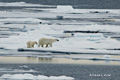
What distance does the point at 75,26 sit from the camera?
25484mm

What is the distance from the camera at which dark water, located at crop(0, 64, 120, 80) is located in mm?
13250

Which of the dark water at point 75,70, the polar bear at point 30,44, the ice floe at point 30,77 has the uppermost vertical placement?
the polar bear at point 30,44

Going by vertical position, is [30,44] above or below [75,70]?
above

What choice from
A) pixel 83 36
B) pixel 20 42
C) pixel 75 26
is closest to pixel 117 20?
pixel 75 26

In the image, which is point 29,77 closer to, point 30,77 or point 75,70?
point 30,77

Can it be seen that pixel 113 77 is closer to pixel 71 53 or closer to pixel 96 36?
pixel 71 53

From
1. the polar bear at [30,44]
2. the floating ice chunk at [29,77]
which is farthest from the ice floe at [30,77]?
the polar bear at [30,44]

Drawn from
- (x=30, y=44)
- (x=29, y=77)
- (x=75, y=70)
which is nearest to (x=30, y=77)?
(x=29, y=77)

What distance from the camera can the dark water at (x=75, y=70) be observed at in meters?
13.2

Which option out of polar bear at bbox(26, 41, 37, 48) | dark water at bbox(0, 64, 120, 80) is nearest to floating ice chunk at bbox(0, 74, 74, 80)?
dark water at bbox(0, 64, 120, 80)

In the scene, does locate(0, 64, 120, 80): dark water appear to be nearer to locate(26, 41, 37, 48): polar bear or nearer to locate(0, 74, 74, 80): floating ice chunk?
locate(0, 74, 74, 80): floating ice chunk

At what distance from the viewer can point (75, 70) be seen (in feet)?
46.2

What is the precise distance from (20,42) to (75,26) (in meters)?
7.32

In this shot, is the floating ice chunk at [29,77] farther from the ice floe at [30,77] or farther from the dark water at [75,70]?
the dark water at [75,70]
